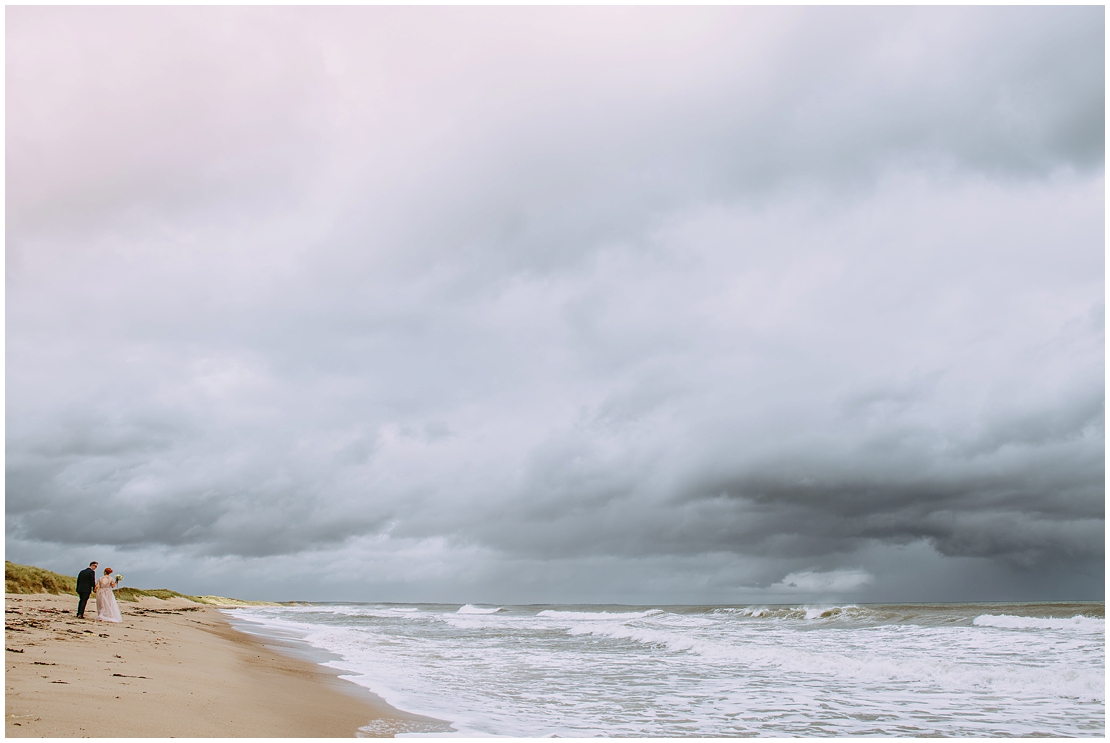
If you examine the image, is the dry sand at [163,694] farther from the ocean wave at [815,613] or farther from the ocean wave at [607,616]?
the ocean wave at [607,616]

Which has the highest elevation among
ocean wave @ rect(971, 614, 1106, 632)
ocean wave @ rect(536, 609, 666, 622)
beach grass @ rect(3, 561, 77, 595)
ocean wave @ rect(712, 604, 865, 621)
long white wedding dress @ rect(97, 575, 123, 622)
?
long white wedding dress @ rect(97, 575, 123, 622)

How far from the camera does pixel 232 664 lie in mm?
14422

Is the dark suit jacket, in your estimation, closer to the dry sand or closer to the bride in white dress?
the bride in white dress

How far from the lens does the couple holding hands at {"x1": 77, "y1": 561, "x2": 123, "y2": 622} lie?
791 inches

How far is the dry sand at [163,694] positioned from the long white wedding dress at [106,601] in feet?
13.8

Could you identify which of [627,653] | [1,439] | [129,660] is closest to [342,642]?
[627,653]

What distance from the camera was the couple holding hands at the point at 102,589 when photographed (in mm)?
20094

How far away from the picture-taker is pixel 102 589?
797 inches

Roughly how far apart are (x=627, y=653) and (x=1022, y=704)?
1132 cm

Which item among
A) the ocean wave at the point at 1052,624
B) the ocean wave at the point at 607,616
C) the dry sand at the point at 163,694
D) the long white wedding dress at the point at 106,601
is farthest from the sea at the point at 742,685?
the ocean wave at the point at 607,616

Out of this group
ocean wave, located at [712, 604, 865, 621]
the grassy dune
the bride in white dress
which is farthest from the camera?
ocean wave, located at [712, 604, 865, 621]

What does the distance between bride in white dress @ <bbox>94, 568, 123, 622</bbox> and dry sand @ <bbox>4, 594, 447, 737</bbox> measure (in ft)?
13.7

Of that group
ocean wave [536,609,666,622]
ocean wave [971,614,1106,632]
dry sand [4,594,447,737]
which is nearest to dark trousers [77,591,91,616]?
dry sand [4,594,447,737]

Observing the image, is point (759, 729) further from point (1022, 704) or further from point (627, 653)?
point (627, 653)
